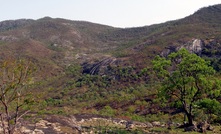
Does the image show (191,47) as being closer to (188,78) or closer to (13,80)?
(188,78)

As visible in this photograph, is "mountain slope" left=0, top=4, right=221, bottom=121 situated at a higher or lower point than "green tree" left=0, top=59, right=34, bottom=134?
lower

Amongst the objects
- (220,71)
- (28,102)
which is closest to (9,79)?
(28,102)

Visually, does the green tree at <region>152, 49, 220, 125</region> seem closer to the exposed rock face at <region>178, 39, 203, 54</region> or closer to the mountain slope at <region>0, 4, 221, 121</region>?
the mountain slope at <region>0, 4, 221, 121</region>

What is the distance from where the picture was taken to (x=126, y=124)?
30922 mm

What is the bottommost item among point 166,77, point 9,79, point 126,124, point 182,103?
point 126,124

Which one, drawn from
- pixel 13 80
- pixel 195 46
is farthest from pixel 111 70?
pixel 13 80

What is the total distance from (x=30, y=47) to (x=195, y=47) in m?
84.2

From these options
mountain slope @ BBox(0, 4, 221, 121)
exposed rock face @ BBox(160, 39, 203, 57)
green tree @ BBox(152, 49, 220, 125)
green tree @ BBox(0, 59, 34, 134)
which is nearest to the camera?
green tree @ BBox(0, 59, 34, 134)

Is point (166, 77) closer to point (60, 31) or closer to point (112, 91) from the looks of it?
point (112, 91)

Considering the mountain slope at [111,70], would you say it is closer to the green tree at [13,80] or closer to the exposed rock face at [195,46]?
the exposed rock face at [195,46]

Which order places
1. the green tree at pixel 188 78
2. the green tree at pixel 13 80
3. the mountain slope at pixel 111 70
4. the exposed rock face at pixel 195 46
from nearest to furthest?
the green tree at pixel 13 80 → the green tree at pixel 188 78 → the mountain slope at pixel 111 70 → the exposed rock face at pixel 195 46

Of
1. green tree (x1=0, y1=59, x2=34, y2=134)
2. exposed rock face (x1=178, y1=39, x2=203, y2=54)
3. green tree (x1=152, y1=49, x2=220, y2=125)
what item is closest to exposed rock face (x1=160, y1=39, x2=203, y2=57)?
exposed rock face (x1=178, y1=39, x2=203, y2=54)

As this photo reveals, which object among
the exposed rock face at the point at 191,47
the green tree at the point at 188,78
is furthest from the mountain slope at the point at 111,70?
the green tree at the point at 188,78

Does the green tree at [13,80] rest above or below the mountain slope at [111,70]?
above
